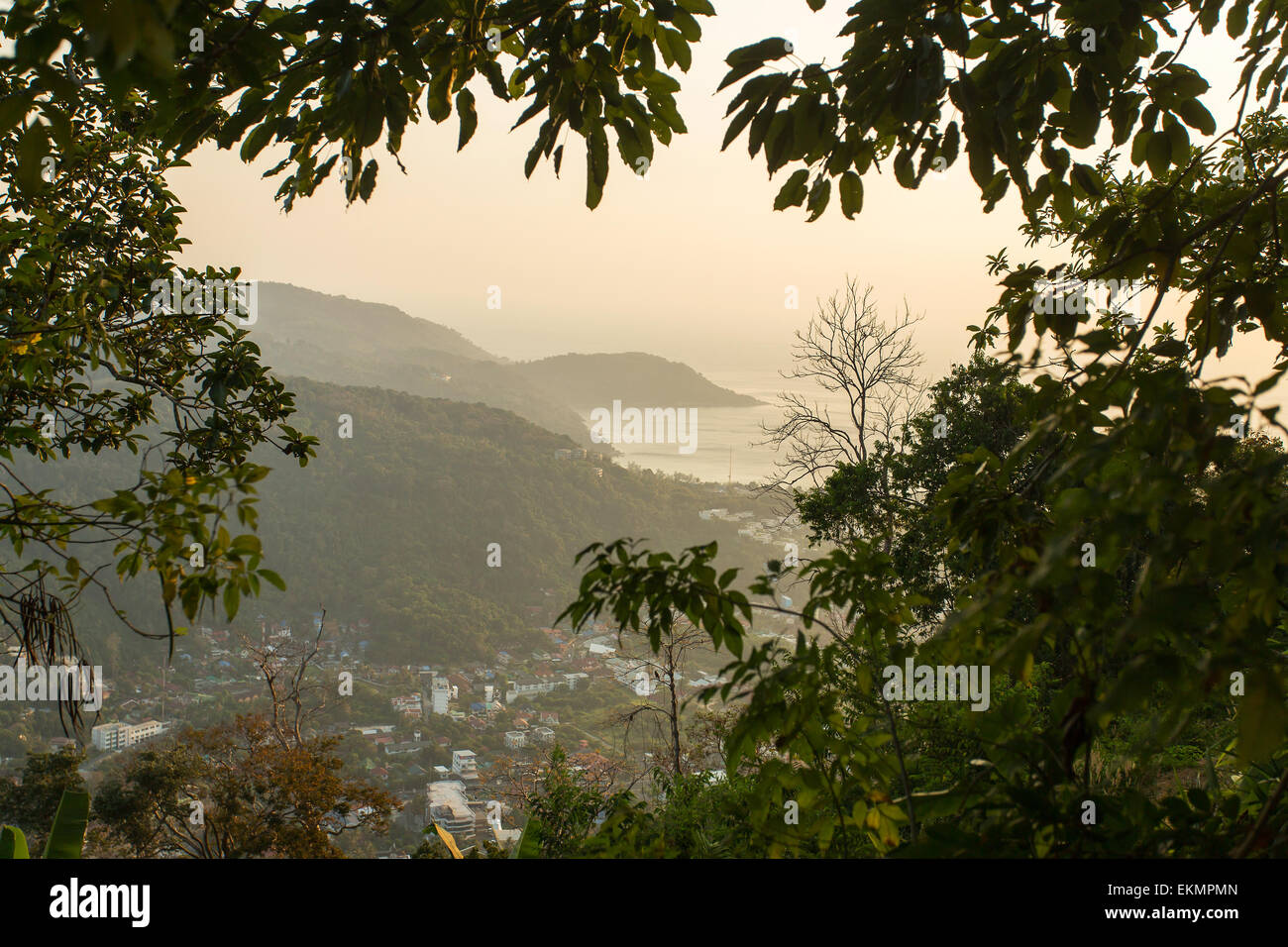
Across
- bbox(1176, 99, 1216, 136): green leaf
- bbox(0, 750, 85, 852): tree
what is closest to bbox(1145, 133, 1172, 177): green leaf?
bbox(1176, 99, 1216, 136): green leaf

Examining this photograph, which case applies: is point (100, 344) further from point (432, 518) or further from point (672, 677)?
point (432, 518)

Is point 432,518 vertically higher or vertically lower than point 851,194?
lower

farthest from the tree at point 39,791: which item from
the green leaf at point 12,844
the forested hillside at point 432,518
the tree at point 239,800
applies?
the forested hillside at point 432,518

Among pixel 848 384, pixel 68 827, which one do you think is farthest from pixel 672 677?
pixel 848 384

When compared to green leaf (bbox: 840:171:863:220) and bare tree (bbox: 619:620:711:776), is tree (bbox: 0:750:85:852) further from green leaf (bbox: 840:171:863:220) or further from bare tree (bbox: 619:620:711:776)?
green leaf (bbox: 840:171:863:220)

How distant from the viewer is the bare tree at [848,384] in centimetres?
943

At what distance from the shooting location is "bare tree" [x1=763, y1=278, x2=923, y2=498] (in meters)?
9.43

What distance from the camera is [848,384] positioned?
951 centimetres

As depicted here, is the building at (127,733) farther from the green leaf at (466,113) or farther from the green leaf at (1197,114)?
the green leaf at (1197,114)

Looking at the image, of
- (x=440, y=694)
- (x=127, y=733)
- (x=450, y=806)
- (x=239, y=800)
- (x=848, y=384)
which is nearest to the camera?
(x=239, y=800)
